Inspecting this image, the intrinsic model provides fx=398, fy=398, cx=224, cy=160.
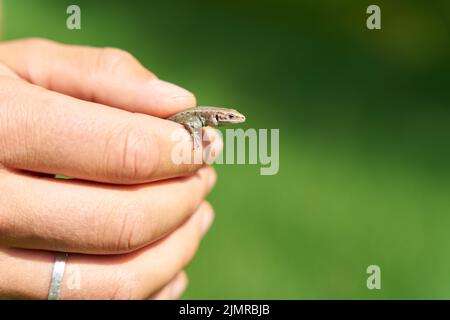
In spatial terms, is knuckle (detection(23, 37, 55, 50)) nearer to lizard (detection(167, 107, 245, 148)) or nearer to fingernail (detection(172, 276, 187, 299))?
lizard (detection(167, 107, 245, 148))

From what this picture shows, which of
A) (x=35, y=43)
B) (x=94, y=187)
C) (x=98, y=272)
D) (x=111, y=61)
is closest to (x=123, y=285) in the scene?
(x=98, y=272)

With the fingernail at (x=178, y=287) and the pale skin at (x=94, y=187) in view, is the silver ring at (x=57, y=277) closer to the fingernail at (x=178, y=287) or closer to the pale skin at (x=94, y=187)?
the pale skin at (x=94, y=187)

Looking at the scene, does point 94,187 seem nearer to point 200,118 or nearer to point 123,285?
point 123,285

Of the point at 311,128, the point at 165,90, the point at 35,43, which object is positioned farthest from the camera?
the point at 311,128

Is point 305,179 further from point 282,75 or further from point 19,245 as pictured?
point 19,245

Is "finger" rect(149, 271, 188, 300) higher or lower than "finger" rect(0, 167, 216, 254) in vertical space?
lower

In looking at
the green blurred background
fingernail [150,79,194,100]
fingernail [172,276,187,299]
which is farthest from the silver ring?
the green blurred background
